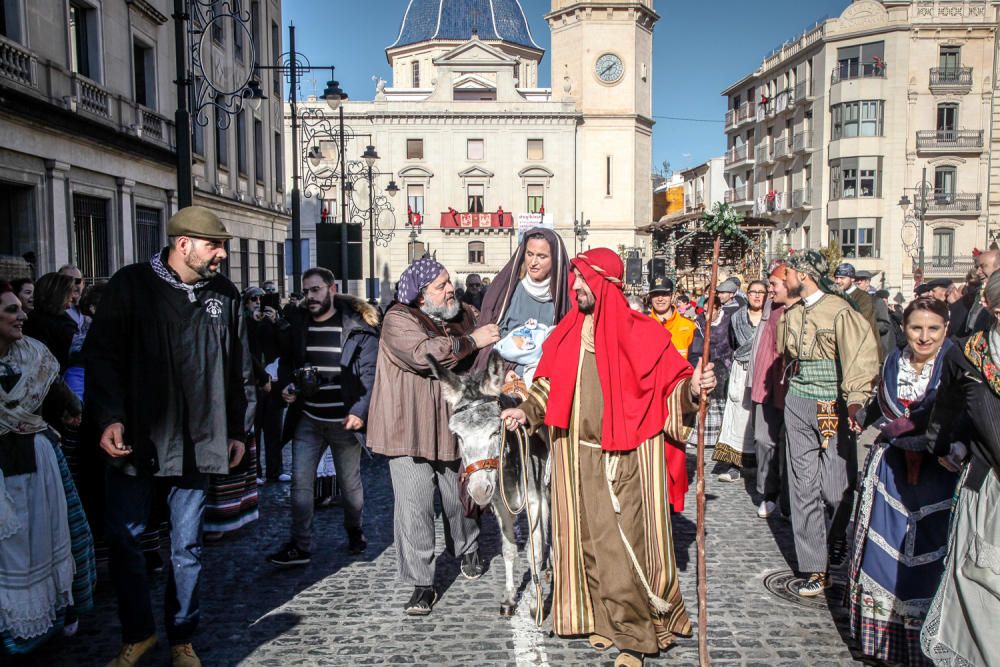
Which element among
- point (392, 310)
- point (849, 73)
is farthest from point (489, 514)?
point (849, 73)

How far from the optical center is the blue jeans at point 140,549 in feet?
13.4

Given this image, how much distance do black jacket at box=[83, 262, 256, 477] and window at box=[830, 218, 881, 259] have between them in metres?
48.9

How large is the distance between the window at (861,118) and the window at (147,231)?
41376 mm

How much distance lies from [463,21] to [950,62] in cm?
3593

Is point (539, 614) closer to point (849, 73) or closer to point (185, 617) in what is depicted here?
point (185, 617)

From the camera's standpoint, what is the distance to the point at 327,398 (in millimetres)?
5996

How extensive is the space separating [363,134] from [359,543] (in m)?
53.5

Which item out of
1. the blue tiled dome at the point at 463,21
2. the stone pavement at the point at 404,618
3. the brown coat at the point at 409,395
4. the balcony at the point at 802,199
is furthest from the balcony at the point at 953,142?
the brown coat at the point at 409,395

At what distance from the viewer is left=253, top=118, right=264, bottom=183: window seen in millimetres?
28609

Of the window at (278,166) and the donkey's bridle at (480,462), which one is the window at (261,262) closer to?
the window at (278,166)

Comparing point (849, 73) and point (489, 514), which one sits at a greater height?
point (849, 73)

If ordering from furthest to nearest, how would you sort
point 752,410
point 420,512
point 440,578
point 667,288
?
point 667,288, point 752,410, point 440,578, point 420,512

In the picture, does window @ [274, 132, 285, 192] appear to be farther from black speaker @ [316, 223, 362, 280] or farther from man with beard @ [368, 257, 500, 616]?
man with beard @ [368, 257, 500, 616]

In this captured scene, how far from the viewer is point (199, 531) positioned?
428cm
